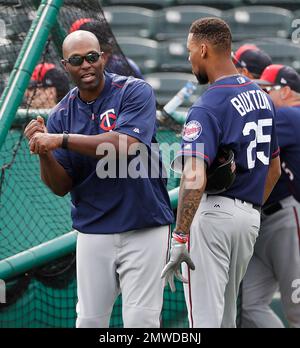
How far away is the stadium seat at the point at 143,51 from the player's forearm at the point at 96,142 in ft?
18.9

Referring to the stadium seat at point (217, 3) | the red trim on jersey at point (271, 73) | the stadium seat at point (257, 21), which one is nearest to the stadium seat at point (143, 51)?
the stadium seat at point (217, 3)

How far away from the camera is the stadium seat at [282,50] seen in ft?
28.4

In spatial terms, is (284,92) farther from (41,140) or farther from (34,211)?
(41,140)

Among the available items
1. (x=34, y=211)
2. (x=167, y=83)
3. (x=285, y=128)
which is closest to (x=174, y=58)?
(x=167, y=83)

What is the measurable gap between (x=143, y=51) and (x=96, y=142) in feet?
19.5

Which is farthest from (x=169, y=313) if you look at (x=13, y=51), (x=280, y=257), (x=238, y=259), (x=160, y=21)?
(x=160, y=21)

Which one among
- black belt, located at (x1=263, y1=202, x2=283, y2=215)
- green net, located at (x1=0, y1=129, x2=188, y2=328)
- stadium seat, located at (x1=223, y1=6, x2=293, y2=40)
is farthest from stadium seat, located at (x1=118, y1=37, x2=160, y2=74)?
black belt, located at (x1=263, y1=202, x2=283, y2=215)

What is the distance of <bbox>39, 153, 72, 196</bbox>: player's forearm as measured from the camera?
332 cm

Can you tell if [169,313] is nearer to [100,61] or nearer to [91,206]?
[91,206]

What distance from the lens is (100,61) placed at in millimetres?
3348

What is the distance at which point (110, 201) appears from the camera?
337 cm

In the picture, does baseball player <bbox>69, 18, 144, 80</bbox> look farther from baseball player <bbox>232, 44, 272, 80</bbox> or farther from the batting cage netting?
baseball player <bbox>232, 44, 272, 80</bbox>

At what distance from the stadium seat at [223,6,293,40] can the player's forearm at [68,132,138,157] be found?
5.96m
